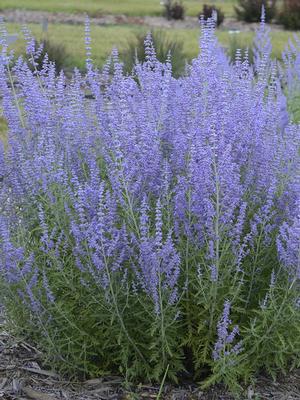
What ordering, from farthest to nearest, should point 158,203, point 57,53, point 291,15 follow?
point 291,15 < point 57,53 < point 158,203

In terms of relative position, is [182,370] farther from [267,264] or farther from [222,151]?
[222,151]

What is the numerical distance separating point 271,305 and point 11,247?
1287 millimetres

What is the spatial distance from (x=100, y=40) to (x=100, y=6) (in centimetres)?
1061

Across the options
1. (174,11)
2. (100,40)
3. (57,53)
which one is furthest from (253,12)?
(57,53)

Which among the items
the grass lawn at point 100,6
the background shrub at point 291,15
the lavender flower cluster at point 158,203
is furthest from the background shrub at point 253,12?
the lavender flower cluster at point 158,203

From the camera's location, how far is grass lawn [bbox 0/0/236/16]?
82.0 ft

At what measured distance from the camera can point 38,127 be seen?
367 centimetres

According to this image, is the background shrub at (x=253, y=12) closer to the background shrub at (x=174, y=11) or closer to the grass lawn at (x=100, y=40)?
the background shrub at (x=174, y=11)

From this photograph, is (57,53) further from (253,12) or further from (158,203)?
(253,12)

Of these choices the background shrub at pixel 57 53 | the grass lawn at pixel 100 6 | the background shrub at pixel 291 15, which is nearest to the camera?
the background shrub at pixel 57 53

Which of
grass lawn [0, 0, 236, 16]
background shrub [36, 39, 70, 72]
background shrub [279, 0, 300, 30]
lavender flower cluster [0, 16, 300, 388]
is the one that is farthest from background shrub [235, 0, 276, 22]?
lavender flower cluster [0, 16, 300, 388]

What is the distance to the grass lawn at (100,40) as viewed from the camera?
45.7ft

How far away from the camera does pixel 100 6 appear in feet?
86.4

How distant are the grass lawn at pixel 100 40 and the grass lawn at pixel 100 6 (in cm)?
408
